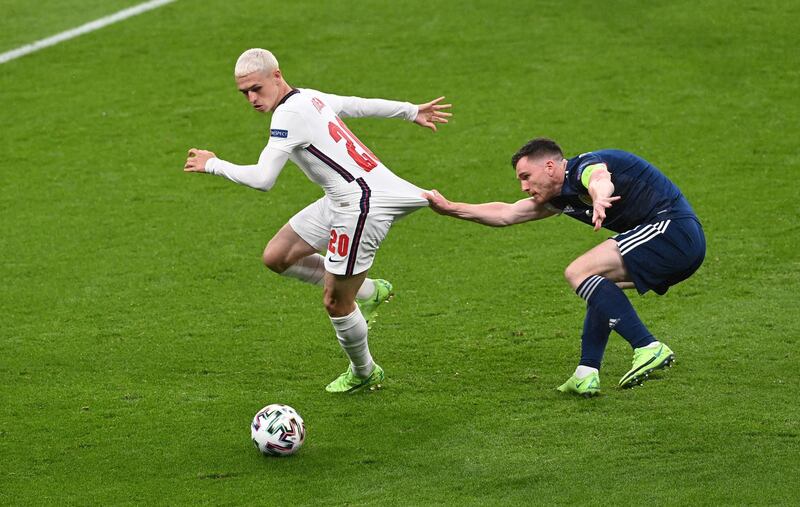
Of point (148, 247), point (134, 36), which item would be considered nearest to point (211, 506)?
point (148, 247)

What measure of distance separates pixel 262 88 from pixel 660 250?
2.58 metres

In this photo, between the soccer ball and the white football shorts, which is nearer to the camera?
the soccer ball

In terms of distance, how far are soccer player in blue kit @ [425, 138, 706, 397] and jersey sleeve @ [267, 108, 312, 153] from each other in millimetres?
895

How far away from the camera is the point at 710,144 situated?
13000 millimetres

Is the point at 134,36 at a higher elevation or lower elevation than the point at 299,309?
higher

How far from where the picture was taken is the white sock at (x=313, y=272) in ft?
27.2

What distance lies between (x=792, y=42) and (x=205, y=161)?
34.6 feet

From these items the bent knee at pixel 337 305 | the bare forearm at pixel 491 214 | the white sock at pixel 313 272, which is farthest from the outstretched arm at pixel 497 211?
the white sock at pixel 313 272

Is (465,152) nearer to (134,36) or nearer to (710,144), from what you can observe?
(710,144)

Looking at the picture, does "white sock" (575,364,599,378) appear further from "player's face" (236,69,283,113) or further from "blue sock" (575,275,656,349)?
"player's face" (236,69,283,113)

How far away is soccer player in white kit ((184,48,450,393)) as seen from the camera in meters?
7.33

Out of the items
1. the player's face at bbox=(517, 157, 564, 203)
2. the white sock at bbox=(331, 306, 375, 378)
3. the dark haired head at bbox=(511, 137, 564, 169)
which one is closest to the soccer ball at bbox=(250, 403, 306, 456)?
the white sock at bbox=(331, 306, 375, 378)

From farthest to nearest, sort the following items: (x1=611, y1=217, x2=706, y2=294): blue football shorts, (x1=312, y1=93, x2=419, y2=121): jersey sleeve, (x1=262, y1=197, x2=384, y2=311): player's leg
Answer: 1. (x1=262, y1=197, x2=384, y2=311): player's leg
2. (x1=312, y1=93, x2=419, y2=121): jersey sleeve
3. (x1=611, y1=217, x2=706, y2=294): blue football shorts

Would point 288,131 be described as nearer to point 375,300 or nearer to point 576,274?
point 375,300
